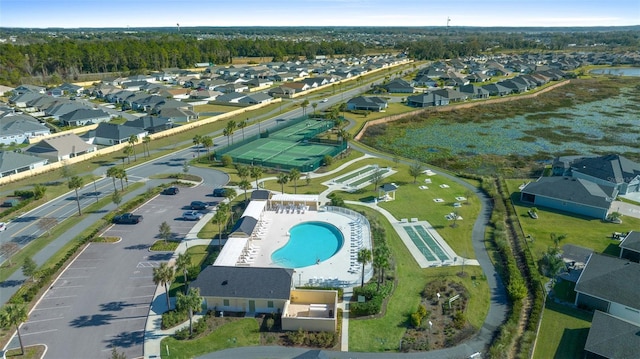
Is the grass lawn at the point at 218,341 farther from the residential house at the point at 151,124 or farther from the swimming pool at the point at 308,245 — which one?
the residential house at the point at 151,124

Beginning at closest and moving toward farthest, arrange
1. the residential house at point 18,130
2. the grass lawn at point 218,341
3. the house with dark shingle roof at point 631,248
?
the grass lawn at point 218,341 → the house with dark shingle roof at point 631,248 → the residential house at point 18,130

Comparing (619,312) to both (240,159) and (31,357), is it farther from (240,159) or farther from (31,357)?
(240,159)

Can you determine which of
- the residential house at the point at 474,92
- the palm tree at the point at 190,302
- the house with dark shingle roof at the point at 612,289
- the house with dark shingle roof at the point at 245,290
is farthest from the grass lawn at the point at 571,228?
the residential house at the point at 474,92

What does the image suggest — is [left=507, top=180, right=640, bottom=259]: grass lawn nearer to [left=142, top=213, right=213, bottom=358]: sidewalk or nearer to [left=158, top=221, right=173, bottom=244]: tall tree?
[left=142, top=213, right=213, bottom=358]: sidewalk

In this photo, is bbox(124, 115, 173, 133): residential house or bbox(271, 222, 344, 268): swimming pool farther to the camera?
bbox(124, 115, 173, 133): residential house

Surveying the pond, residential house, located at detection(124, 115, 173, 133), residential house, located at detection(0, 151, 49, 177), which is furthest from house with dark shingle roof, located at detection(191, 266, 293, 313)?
residential house, located at detection(124, 115, 173, 133)

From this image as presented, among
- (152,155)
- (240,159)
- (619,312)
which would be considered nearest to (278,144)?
(240,159)
